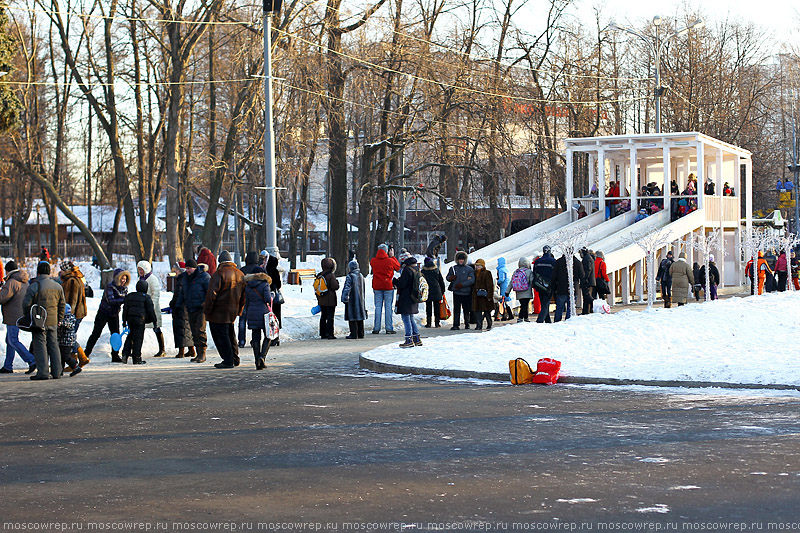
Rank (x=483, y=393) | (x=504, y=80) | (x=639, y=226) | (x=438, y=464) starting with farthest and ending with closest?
(x=504, y=80) < (x=639, y=226) < (x=483, y=393) < (x=438, y=464)

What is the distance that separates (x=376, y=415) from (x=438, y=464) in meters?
2.92

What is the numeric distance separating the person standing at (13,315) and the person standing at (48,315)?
78 cm

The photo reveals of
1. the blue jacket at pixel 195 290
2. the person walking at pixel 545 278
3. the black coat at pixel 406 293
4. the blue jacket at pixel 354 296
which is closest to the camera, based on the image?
the blue jacket at pixel 195 290

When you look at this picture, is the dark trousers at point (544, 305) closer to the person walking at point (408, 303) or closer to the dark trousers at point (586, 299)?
the dark trousers at point (586, 299)

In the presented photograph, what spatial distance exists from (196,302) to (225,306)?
1413 millimetres

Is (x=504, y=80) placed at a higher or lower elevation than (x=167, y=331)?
higher

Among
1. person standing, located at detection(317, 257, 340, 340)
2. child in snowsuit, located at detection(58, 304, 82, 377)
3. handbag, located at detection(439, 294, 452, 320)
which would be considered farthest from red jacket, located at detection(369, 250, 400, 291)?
child in snowsuit, located at detection(58, 304, 82, 377)

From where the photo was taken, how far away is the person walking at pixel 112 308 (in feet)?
59.1

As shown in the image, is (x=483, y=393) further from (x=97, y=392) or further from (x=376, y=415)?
(x=97, y=392)

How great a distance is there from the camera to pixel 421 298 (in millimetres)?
21188

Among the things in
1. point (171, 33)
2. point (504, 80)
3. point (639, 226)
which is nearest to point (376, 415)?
point (639, 226)

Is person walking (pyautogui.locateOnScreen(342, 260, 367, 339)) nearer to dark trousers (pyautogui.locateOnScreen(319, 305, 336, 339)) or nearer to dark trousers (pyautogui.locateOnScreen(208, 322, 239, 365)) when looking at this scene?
dark trousers (pyautogui.locateOnScreen(319, 305, 336, 339))

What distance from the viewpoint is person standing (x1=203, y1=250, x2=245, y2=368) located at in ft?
54.7

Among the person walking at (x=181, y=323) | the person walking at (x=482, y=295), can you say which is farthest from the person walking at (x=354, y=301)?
the person walking at (x=181, y=323)
